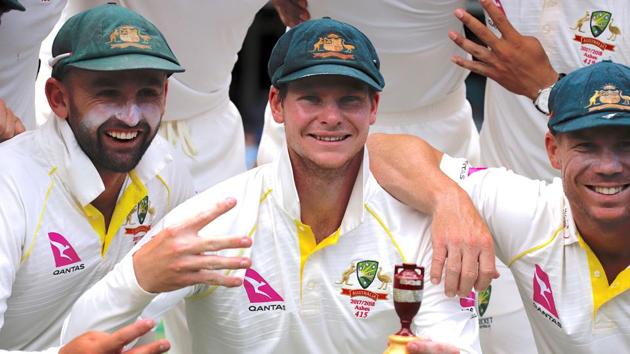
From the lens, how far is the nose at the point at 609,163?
15.8 ft

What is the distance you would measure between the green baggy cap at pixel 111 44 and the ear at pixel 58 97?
5 centimetres

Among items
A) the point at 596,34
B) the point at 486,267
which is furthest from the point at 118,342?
the point at 596,34

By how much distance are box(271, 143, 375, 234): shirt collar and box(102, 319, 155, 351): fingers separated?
767 mm

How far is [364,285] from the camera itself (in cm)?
477

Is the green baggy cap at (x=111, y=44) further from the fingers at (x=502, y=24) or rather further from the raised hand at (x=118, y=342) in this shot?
the fingers at (x=502, y=24)

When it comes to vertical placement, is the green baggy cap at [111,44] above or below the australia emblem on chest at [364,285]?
above

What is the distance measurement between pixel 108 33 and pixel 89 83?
20 cm

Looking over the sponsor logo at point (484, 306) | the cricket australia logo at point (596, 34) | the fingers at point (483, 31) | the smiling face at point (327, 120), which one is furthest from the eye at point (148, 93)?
the cricket australia logo at point (596, 34)

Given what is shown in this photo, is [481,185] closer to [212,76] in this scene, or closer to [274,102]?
[274,102]

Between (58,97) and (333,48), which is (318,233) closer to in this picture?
(333,48)

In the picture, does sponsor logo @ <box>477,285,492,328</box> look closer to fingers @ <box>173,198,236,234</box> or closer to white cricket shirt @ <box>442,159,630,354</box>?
white cricket shirt @ <box>442,159,630,354</box>

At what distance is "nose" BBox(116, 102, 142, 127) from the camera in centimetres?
490

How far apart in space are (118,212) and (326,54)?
3.24 ft

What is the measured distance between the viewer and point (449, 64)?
6180 mm
